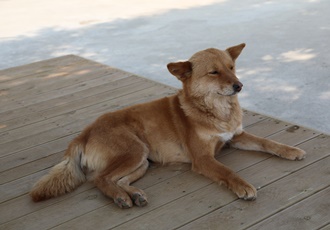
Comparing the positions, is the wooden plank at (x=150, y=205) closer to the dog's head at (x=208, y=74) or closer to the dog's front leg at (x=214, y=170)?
the dog's front leg at (x=214, y=170)

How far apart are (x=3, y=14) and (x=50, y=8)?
835 millimetres

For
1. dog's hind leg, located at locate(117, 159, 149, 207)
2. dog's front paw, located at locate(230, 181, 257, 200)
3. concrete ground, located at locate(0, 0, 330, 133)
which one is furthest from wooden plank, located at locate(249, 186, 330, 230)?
concrete ground, located at locate(0, 0, 330, 133)

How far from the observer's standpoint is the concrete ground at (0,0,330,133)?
4582 mm

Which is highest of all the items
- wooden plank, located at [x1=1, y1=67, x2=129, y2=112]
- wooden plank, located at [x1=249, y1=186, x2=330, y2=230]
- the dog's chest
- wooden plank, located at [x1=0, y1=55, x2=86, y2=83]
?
the dog's chest

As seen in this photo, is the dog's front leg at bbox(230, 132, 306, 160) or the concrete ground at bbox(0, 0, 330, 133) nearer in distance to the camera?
the dog's front leg at bbox(230, 132, 306, 160)

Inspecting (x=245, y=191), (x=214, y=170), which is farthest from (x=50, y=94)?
(x=245, y=191)

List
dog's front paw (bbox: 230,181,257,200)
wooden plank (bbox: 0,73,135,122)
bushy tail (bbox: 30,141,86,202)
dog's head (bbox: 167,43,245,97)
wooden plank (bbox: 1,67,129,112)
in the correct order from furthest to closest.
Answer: wooden plank (bbox: 1,67,129,112)
wooden plank (bbox: 0,73,135,122)
dog's head (bbox: 167,43,245,97)
bushy tail (bbox: 30,141,86,202)
dog's front paw (bbox: 230,181,257,200)

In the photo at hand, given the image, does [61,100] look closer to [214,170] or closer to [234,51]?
[234,51]

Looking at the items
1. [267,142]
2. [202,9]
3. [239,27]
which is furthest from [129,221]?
[202,9]

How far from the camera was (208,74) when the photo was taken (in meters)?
3.04

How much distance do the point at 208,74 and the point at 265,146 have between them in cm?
59

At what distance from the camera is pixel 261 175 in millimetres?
2980

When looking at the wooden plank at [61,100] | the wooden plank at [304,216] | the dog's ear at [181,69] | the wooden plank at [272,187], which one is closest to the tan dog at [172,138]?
the dog's ear at [181,69]

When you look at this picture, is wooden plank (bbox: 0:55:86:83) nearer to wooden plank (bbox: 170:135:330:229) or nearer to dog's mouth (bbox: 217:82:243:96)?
dog's mouth (bbox: 217:82:243:96)
